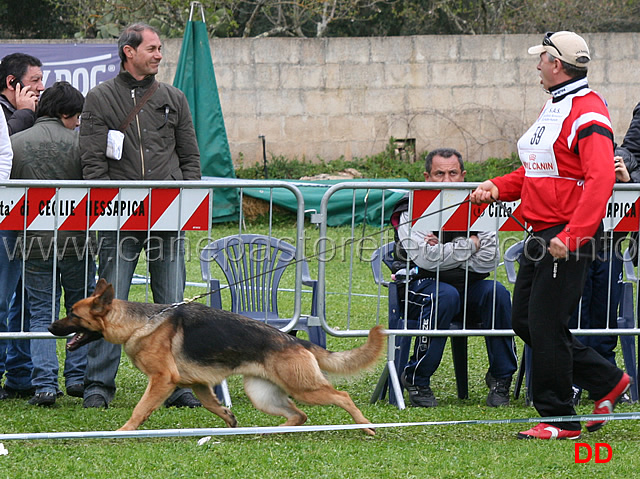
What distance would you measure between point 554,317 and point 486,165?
11324 millimetres

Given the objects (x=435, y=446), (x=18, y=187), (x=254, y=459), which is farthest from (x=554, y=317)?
(x=18, y=187)

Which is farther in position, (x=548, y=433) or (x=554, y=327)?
(x=548, y=433)

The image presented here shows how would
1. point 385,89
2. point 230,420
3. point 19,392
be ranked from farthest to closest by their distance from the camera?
point 385,89 → point 19,392 → point 230,420

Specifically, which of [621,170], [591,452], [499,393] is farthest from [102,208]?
[621,170]

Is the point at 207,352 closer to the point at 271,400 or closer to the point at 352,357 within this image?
the point at 271,400

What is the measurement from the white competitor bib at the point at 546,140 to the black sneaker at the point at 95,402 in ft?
9.70

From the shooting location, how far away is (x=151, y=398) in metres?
4.88

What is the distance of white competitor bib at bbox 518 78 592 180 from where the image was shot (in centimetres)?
459

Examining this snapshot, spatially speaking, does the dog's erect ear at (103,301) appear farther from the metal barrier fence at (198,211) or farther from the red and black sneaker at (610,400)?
the red and black sneaker at (610,400)

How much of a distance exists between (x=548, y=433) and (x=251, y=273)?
97.5 inches

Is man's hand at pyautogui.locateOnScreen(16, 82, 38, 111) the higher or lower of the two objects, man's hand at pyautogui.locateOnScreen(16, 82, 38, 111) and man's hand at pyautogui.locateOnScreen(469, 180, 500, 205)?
the higher

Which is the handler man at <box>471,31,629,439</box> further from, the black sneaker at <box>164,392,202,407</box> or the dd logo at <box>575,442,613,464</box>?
the black sneaker at <box>164,392,202,407</box>

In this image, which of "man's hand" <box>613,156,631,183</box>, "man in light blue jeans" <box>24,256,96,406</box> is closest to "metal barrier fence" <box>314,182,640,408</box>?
"man's hand" <box>613,156,631,183</box>

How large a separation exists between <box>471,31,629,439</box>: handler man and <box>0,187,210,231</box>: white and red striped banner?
2.09 m
